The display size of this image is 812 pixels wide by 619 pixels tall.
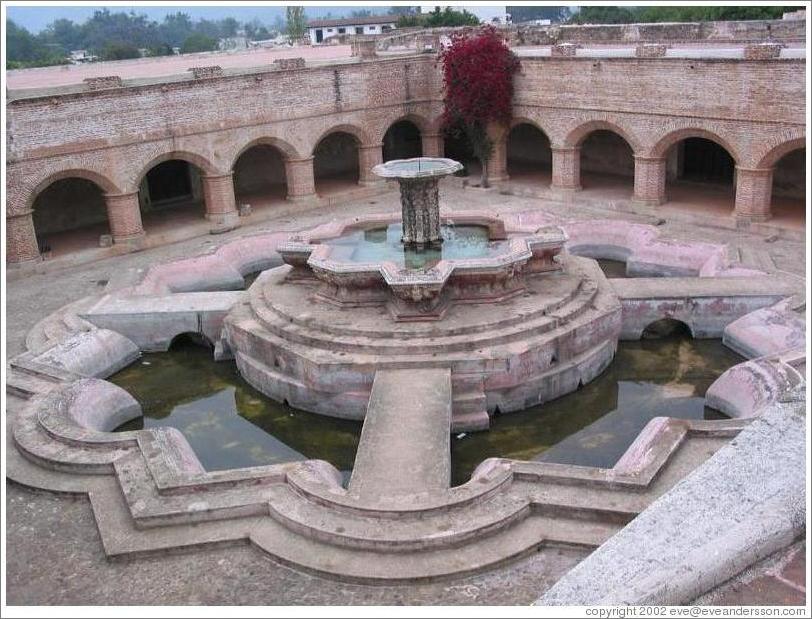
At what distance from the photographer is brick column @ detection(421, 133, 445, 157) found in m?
21.9

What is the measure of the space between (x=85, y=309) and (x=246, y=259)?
3.84 meters

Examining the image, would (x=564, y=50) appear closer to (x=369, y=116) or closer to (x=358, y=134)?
(x=369, y=116)

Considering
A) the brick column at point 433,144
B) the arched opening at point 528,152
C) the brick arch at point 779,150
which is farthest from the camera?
the arched opening at point 528,152

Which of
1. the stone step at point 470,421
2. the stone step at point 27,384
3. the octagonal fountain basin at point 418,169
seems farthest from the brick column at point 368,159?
the stone step at point 470,421

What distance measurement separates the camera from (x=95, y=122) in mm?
16141

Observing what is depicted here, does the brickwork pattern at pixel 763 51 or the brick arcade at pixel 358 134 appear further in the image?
the brick arcade at pixel 358 134

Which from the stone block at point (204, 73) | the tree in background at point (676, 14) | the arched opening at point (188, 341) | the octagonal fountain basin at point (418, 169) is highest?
the tree in background at point (676, 14)

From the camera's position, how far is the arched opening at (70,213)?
18544mm

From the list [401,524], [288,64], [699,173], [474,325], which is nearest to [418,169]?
[474,325]

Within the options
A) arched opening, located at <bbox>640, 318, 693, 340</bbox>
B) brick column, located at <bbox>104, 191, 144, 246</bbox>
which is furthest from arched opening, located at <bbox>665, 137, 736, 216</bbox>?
brick column, located at <bbox>104, 191, 144, 246</bbox>

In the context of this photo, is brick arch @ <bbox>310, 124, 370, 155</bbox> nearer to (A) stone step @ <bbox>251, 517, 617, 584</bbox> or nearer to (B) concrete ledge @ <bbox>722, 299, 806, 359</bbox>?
(B) concrete ledge @ <bbox>722, 299, 806, 359</bbox>

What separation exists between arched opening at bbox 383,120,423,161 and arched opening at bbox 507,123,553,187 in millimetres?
2952

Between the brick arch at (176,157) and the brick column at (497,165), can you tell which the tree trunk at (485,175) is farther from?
the brick arch at (176,157)

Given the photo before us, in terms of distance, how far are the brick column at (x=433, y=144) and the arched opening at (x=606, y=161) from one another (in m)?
4.05
